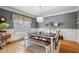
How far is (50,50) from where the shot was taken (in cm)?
122

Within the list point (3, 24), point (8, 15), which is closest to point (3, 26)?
point (3, 24)

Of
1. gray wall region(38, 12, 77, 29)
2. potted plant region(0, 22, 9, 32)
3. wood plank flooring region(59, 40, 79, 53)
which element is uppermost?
gray wall region(38, 12, 77, 29)

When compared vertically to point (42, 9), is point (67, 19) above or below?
below

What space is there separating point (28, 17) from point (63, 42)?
0.93m

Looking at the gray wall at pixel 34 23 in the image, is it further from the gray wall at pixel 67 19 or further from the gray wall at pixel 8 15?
the gray wall at pixel 8 15

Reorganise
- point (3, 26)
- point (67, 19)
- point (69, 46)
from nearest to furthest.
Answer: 1. point (3, 26)
2. point (67, 19)
3. point (69, 46)

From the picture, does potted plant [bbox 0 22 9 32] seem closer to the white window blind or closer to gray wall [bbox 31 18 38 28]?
the white window blind

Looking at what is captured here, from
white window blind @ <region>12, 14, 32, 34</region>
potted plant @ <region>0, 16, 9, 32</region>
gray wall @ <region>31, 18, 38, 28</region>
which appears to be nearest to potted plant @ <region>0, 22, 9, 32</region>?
potted plant @ <region>0, 16, 9, 32</region>

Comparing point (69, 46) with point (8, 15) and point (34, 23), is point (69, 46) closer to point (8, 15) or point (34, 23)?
point (34, 23)

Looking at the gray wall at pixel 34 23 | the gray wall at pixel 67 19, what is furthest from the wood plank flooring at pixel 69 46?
the gray wall at pixel 34 23

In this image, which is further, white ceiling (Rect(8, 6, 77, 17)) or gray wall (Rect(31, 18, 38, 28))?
gray wall (Rect(31, 18, 38, 28))

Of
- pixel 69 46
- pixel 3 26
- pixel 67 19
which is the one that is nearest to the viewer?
pixel 3 26
